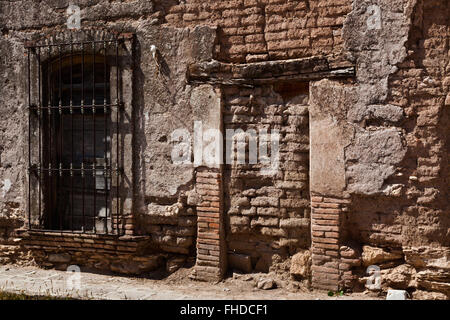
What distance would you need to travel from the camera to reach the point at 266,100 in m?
5.34

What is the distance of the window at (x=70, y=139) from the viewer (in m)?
6.04

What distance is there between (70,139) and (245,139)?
245cm

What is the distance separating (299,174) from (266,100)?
2.90 ft

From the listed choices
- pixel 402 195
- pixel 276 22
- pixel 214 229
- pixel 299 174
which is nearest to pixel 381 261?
pixel 402 195

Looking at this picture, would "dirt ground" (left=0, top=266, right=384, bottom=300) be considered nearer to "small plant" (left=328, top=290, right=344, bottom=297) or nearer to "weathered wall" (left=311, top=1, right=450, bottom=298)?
A: "small plant" (left=328, top=290, right=344, bottom=297)

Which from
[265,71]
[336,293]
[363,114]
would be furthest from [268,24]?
[336,293]

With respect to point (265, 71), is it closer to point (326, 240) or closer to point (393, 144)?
point (393, 144)

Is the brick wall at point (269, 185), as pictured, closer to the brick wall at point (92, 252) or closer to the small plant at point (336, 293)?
the small plant at point (336, 293)

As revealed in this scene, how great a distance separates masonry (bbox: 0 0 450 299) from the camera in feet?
15.7

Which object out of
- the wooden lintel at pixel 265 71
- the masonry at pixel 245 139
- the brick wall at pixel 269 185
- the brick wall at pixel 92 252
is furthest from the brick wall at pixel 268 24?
the brick wall at pixel 92 252

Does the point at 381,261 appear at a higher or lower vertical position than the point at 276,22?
lower

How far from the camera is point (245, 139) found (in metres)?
5.39

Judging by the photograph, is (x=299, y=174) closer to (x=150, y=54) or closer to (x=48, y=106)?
(x=150, y=54)

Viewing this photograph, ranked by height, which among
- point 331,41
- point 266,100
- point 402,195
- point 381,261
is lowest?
point 381,261
